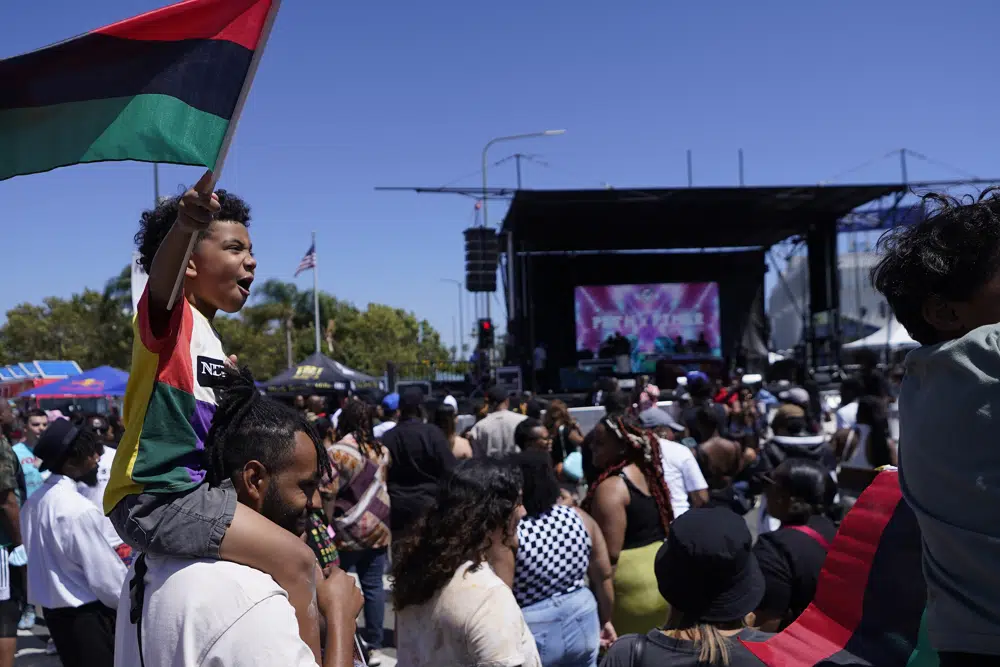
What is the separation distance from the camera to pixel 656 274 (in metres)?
27.3

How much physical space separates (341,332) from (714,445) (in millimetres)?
53657

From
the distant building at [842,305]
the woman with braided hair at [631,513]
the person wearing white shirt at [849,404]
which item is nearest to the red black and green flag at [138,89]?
the woman with braided hair at [631,513]

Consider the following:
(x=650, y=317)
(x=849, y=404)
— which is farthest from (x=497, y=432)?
(x=650, y=317)

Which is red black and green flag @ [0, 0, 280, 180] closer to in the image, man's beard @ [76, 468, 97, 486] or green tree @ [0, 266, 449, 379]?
man's beard @ [76, 468, 97, 486]

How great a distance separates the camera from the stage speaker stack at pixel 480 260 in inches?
821

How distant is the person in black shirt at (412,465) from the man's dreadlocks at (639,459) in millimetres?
2110

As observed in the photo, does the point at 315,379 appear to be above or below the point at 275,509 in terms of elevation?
below

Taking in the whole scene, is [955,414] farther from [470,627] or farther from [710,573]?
[470,627]

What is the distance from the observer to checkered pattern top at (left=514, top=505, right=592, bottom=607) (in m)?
3.99

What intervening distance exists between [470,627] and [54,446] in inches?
107

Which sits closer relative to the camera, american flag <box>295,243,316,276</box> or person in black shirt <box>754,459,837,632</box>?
person in black shirt <box>754,459,837,632</box>

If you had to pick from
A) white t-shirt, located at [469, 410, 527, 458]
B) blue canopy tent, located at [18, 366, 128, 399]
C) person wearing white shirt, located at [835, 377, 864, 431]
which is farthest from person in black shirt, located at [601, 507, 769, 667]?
blue canopy tent, located at [18, 366, 128, 399]

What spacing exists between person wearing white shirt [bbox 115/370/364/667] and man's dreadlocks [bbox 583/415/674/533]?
272cm

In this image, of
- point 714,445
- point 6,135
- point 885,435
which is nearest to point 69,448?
point 6,135
